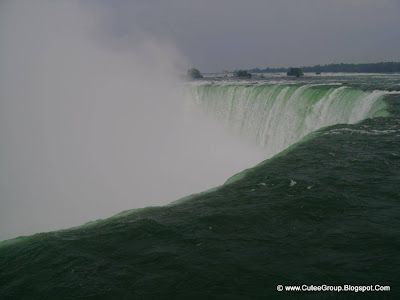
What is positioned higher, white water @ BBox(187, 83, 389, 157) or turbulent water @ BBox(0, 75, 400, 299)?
white water @ BBox(187, 83, 389, 157)

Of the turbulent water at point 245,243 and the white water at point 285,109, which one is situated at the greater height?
the white water at point 285,109

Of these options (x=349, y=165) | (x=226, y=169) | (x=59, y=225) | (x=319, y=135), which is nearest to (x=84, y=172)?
(x=59, y=225)

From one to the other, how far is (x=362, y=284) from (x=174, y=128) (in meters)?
21.5

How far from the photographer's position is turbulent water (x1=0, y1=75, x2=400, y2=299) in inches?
141

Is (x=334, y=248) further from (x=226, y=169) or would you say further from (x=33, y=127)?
(x=33, y=127)

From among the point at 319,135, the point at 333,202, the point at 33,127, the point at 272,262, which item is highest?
the point at 33,127

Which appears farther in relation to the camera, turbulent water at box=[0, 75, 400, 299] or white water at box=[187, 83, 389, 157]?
white water at box=[187, 83, 389, 157]

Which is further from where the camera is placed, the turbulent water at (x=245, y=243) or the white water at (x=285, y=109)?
the white water at (x=285, y=109)

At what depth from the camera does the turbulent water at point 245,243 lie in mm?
3578

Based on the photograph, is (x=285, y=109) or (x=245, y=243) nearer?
(x=245, y=243)

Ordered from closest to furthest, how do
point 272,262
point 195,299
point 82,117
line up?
point 195,299
point 272,262
point 82,117

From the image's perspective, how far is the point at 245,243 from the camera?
4.39 metres

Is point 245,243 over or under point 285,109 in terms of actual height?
under

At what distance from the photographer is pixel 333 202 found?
5473 mm
